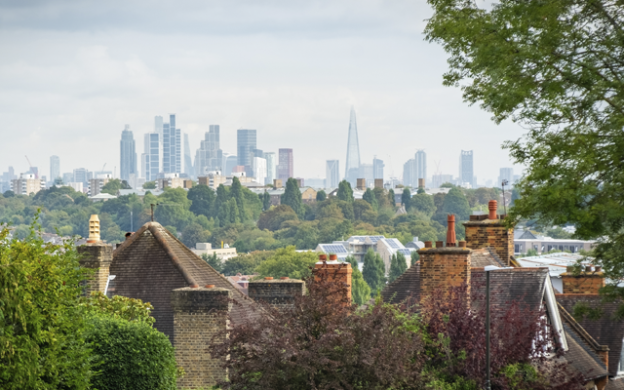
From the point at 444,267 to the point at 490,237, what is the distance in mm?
5862

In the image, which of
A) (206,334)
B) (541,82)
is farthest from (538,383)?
(206,334)

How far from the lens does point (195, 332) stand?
83.3 ft

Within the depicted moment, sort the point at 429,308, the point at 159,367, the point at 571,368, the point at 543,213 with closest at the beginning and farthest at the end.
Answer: the point at 543,213
the point at 159,367
the point at 429,308
the point at 571,368

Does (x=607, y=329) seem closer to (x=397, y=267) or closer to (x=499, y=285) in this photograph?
(x=499, y=285)

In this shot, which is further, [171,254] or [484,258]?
[171,254]

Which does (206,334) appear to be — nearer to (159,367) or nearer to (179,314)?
(179,314)

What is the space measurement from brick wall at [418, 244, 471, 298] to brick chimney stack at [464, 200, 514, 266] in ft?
17.8

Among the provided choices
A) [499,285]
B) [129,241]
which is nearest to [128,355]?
[499,285]

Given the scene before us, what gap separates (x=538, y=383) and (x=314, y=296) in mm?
5452

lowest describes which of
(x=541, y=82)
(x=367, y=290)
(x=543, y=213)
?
(x=367, y=290)

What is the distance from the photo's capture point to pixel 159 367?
19219 millimetres

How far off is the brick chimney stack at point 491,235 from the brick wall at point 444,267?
5.41 m

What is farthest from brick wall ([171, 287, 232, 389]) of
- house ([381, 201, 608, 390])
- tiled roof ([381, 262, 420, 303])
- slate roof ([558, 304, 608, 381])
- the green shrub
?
slate roof ([558, 304, 608, 381])

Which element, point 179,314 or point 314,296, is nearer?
point 314,296
